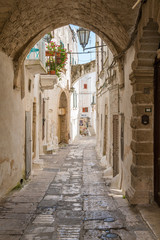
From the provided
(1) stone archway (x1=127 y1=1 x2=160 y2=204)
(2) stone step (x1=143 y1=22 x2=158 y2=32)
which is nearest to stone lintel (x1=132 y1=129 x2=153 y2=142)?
(1) stone archway (x1=127 y1=1 x2=160 y2=204)

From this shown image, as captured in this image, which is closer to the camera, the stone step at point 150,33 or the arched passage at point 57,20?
the stone step at point 150,33

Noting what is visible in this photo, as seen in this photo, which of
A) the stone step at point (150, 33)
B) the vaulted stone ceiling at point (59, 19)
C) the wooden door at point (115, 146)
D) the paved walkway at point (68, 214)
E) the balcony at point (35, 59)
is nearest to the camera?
the paved walkway at point (68, 214)

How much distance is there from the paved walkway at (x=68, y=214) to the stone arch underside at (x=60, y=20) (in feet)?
10.3

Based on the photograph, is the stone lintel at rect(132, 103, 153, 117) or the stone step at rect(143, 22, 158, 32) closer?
the stone step at rect(143, 22, 158, 32)

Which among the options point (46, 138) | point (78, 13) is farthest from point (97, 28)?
point (46, 138)

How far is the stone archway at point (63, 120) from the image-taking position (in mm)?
18009

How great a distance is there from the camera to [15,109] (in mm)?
5949

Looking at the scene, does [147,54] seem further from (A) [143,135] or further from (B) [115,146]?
(B) [115,146]

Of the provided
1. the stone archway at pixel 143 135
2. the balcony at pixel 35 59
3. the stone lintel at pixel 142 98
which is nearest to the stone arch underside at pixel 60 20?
the balcony at pixel 35 59

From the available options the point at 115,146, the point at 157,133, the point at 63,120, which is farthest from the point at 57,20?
the point at 63,120

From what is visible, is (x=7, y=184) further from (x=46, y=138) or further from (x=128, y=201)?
(x=46, y=138)

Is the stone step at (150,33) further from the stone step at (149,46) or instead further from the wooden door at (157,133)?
the wooden door at (157,133)

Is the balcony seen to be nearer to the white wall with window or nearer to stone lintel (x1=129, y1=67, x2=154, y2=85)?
stone lintel (x1=129, y1=67, x2=154, y2=85)

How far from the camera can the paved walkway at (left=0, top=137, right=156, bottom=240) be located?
338cm
